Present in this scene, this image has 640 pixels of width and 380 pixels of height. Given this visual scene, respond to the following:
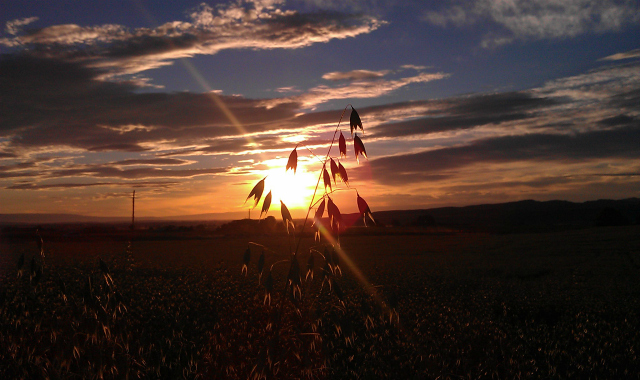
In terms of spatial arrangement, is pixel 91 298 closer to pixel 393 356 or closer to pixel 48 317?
pixel 393 356

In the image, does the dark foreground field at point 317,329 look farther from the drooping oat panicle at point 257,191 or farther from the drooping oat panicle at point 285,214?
the drooping oat panicle at point 257,191

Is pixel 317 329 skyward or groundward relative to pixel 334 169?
groundward

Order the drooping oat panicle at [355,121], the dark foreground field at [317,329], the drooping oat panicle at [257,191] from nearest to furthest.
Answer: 1. the drooping oat panicle at [257,191]
2. the drooping oat panicle at [355,121]
3. the dark foreground field at [317,329]

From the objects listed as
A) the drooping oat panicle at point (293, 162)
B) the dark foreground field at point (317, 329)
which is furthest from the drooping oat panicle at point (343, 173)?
the dark foreground field at point (317, 329)

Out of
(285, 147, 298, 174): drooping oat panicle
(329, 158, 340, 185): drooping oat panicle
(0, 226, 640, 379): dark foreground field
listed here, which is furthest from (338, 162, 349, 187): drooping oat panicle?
(0, 226, 640, 379): dark foreground field

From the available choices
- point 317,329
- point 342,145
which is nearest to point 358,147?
point 342,145

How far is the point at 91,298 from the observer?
388cm

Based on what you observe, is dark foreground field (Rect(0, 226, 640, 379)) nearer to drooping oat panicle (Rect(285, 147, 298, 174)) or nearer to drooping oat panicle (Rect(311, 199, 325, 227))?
drooping oat panicle (Rect(311, 199, 325, 227))

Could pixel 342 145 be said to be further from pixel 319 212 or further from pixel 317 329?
pixel 317 329

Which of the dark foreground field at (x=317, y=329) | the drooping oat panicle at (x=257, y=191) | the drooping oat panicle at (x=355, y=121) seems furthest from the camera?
A: the dark foreground field at (x=317, y=329)

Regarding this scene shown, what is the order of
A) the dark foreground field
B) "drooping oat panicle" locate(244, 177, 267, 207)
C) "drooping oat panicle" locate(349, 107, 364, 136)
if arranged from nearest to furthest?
"drooping oat panicle" locate(244, 177, 267, 207) → "drooping oat panicle" locate(349, 107, 364, 136) → the dark foreground field

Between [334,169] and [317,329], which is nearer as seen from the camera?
[334,169]

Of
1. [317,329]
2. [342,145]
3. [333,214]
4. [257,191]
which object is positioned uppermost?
[342,145]

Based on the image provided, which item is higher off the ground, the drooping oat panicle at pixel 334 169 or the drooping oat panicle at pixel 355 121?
the drooping oat panicle at pixel 355 121
